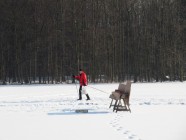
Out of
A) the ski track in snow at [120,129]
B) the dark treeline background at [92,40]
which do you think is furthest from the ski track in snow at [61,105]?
the dark treeline background at [92,40]

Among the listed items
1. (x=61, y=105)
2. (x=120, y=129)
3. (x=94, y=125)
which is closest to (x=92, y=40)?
(x=61, y=105)

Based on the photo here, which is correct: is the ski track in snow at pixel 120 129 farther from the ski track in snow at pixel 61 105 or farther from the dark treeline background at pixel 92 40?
the dark treeline background at pixel 92 40

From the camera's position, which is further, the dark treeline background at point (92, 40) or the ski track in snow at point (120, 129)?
the dark treeline background at point (92, 40)

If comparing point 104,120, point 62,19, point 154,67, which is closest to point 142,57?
point 154,67

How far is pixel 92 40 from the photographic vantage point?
2028 inches

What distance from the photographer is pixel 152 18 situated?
5525 cm

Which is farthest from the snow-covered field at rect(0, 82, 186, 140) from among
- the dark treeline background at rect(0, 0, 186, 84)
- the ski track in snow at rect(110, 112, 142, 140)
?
the dark treeline background at rect(0, 0, 186, 84)

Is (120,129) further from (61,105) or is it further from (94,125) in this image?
(61,105)

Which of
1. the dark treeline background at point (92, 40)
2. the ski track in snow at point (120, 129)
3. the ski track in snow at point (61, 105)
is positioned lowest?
the ski track in snow at point (120, 129)

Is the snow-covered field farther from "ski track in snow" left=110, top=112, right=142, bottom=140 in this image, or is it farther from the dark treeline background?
the dark treeline background

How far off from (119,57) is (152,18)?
714 cm

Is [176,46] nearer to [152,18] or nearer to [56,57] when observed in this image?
[152,18]

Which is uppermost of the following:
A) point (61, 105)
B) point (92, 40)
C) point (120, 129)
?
point (92, 40)

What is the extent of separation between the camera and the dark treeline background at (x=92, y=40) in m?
49.8
